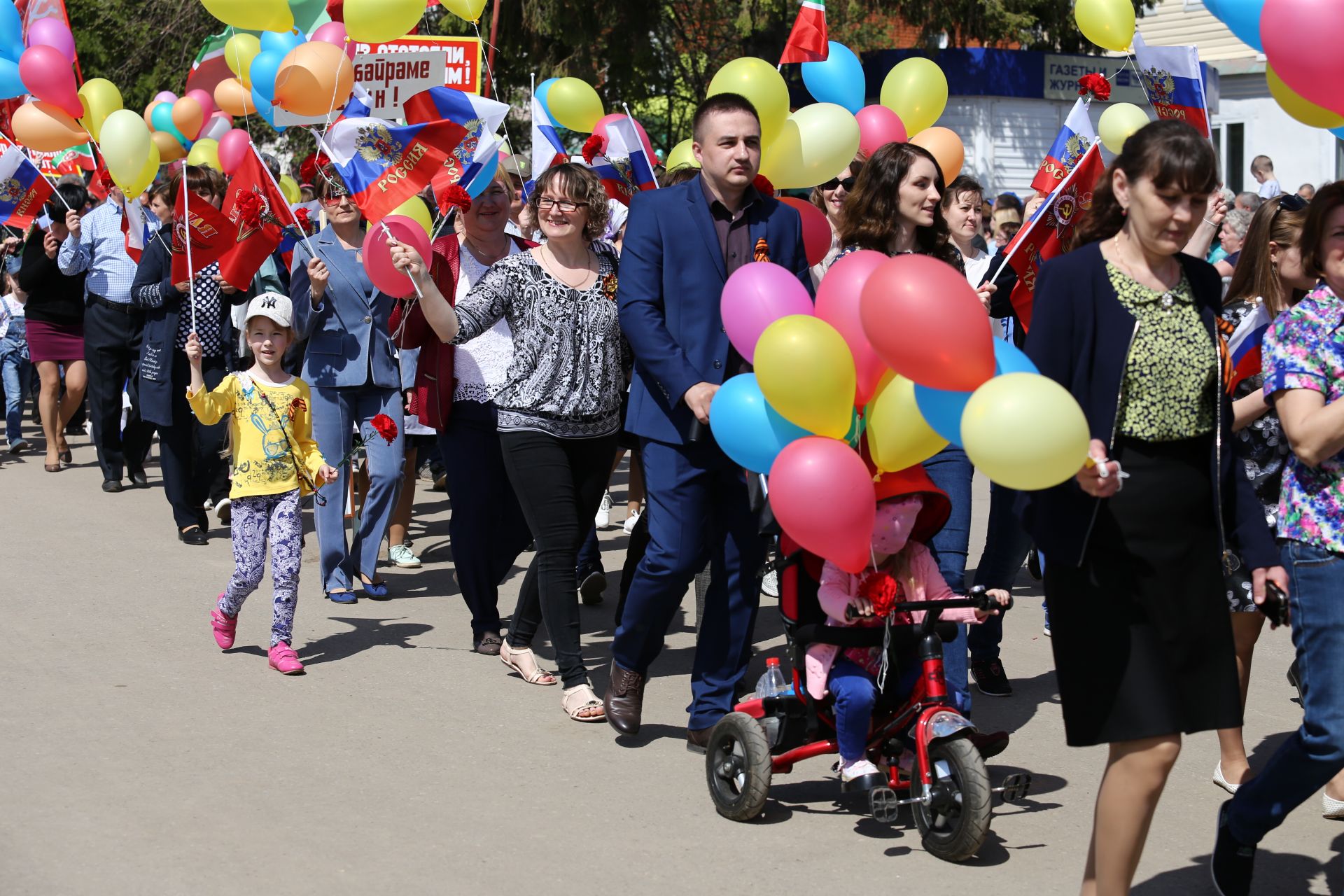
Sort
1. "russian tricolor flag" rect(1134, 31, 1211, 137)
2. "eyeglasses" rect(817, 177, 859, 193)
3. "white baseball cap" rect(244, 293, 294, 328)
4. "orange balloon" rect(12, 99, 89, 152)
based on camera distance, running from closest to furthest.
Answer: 1. "white baseball cap" rect(244, 293, 294, 328)
2. "russian tricolor flag" rect(1134, 31, 1211, 137)
3. "eyeglasses" rect(817, 177, 859, 193)
4. "orange balloon" rect(12, 99, 89, 152)

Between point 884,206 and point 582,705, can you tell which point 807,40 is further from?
point 582,705

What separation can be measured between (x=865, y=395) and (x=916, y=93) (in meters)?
4.21

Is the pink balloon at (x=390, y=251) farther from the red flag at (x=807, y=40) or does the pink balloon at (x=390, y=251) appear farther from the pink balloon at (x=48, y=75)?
the pink balloon at (x=48, y=75)

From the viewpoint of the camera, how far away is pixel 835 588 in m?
4.84

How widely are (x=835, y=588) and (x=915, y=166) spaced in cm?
160

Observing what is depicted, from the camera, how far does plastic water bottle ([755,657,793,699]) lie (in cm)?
504

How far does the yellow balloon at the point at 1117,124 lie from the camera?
7.57 meters

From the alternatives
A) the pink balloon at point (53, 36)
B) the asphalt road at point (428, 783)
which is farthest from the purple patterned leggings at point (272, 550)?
the pink balloon at point (53, 36)

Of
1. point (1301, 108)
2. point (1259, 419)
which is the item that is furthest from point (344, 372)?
point (1301, 108)

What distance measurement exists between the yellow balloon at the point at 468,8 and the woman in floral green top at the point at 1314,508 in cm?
588

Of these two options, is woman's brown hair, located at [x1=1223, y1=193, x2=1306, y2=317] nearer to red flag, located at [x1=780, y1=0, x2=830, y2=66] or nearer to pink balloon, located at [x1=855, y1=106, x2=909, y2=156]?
pink balloon, located at [x1=855, y1=106, x2=909, y2=156]

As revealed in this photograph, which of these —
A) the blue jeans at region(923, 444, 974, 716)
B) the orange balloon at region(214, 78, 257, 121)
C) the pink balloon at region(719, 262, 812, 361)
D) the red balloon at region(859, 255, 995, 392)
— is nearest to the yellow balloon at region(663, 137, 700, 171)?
the blue jeans at region(923, 444, 974, 716)

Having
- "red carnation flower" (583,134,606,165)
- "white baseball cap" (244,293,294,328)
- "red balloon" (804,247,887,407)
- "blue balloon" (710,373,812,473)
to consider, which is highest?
"red carnation flower" (583,134,606,165)

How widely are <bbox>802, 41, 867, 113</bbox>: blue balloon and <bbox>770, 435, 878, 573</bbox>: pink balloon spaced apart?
4557mm
